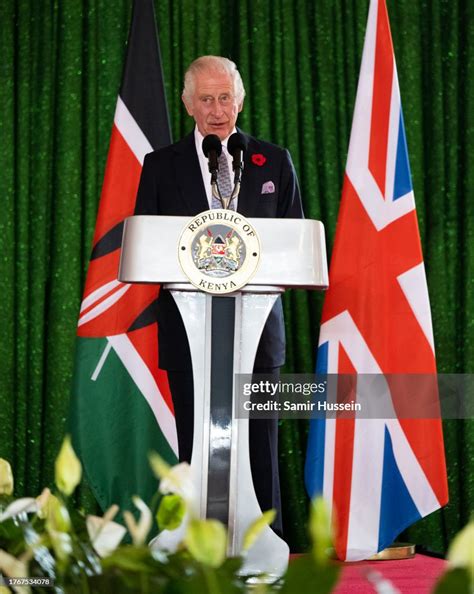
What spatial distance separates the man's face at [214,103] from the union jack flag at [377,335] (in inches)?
38.3

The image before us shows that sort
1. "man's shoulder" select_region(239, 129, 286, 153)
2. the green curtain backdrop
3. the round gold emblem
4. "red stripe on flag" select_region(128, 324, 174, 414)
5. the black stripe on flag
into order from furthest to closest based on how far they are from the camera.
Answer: the green curtain backdrop → the black stripe on flag → "red stripe on flag" select_region(128, 324, 174, 414) → "man's shoulder" select_region(239, 129, 286, 153) → the round gold emblem

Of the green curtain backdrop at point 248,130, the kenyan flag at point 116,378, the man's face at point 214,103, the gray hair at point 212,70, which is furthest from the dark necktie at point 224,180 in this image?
the green curtain backdrop at point 248,130

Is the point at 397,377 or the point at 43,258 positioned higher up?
the point at 43,258

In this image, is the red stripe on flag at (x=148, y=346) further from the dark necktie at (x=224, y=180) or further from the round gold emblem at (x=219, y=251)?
the round gold emblem at (x=219, y=251)

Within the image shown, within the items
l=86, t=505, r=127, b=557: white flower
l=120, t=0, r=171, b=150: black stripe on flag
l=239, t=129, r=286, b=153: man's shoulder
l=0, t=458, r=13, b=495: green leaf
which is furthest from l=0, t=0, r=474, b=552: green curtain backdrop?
l=86, t=505, r=127, b=557: white flower

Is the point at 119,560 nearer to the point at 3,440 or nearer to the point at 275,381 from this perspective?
the point at 275,381

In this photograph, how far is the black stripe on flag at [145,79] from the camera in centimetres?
366

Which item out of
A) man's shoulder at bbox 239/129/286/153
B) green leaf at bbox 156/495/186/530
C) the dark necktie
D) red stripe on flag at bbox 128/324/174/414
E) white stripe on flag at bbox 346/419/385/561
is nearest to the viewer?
green leaf at bbox 156/495/186/530

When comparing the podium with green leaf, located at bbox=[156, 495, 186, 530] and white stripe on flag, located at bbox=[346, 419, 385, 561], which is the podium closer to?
white stripe on flag, located at bbox=[346, 419, 385, 561]

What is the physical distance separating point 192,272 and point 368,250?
1.55 meters

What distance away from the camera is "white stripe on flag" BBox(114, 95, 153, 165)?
363 centimetres

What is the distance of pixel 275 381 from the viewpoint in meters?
2.58

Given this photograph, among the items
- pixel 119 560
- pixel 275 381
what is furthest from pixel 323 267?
pixel 119 560

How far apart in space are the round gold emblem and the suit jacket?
473 mm
